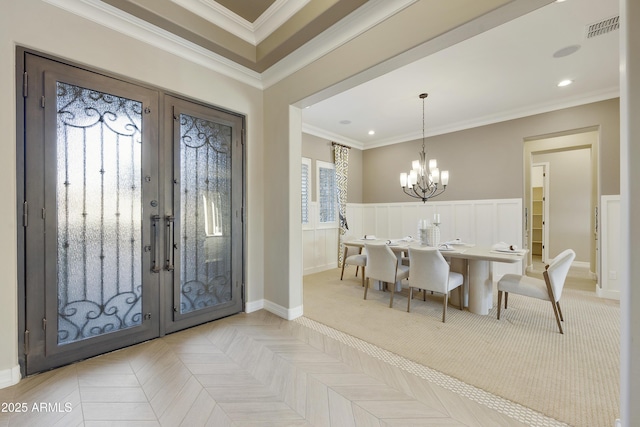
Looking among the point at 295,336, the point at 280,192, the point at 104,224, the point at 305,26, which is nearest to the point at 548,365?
the point at 295,336

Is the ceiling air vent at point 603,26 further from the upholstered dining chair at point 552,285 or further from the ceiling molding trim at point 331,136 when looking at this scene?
the ceiling molding trim at point 331,136

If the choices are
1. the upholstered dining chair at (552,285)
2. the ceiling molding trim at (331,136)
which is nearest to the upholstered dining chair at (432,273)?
the upholstered dining chair at (552,285)

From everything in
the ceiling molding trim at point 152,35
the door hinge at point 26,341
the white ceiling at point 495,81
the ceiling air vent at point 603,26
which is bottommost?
the door hinge at point 26,341

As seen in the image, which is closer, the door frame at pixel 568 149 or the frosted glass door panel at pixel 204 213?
the frosted glass door panel at pixel 204 213

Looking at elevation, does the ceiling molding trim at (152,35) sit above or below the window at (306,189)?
above

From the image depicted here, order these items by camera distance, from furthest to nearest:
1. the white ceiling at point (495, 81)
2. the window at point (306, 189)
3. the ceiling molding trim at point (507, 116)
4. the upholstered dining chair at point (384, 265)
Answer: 1. the window at point (306, 189)
2. the ceiling molding trim at point (507, 116)
3. the upholstered dining chair at point (384, 265)
4. the white ceiling at point (495, 81)

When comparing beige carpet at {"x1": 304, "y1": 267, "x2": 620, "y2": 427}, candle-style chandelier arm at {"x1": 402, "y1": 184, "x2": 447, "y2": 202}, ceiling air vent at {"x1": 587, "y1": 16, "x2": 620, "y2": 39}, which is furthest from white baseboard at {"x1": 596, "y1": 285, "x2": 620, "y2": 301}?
ceiling air vent at {"x1": 587, "y1": 16, "x2": 620, "y2": 39}

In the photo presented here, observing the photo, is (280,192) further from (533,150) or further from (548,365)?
(533,150)

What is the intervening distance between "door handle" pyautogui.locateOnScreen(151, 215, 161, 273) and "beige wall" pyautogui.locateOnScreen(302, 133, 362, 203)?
3.35 m

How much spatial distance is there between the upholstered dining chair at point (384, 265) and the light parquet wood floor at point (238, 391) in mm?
Answer: 1314

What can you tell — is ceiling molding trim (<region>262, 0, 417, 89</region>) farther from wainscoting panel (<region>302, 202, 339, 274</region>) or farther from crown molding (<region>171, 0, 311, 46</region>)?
wainscoting panel (<region>302, 202, 339, 274</region>)

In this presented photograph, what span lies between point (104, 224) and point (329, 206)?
14.0 feet

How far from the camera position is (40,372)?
1995 millimetres

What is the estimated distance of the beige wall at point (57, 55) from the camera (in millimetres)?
1841
